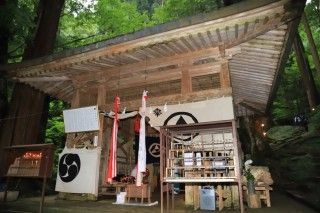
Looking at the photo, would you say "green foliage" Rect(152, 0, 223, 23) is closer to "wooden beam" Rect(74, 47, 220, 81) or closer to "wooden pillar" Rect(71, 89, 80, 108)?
"wooden beam" Rect(74, 47, 220, 81)

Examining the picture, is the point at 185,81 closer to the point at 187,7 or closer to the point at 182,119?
the point at 182,119

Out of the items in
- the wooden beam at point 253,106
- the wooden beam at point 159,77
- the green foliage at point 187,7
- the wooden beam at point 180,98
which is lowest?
the wooden beam at point 180,98

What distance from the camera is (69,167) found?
9703 millimetres

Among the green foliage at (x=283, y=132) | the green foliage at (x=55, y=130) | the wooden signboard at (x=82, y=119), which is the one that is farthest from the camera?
the green foliage at (x=283, y=132)

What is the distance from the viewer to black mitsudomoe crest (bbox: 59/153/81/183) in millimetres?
9516

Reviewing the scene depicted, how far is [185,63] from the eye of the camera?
8.80 meters

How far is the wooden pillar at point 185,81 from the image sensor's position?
28.2ft

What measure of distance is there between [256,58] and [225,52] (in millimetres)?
1432

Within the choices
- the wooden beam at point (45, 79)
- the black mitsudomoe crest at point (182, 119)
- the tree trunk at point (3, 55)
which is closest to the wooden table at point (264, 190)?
the black mitsudomoe crest at point (182, 119)

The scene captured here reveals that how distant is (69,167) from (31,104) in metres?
4.39

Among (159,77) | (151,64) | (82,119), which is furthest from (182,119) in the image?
(82,119)

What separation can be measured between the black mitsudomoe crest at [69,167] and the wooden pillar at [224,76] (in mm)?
6223

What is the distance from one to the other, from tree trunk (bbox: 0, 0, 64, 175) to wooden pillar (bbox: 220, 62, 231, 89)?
843 cm

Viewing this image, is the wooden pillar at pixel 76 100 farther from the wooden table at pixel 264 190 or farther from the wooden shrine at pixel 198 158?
the wooden table at pixel 264 190
